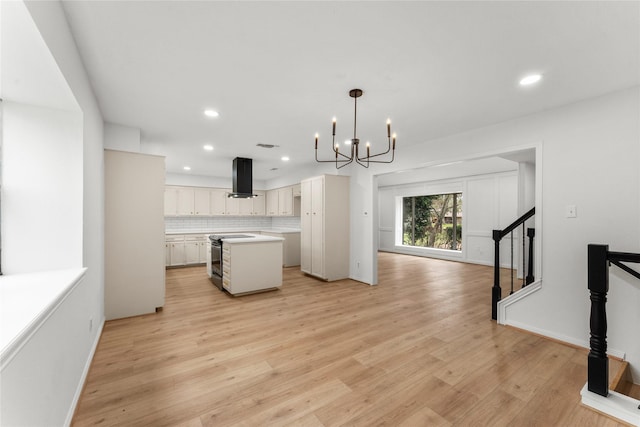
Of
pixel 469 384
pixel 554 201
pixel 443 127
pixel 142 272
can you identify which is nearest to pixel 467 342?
pixel 469 384

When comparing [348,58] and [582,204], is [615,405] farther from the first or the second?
[348,58]

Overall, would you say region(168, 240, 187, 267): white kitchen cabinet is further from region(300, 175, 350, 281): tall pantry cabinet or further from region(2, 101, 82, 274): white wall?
region(2, 101, 82, 274): white wall

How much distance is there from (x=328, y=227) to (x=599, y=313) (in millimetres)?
3984

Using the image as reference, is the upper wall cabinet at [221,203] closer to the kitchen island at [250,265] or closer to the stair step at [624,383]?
the kitchen island at [250,265]

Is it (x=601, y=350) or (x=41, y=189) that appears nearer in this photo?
(x=41, y=189)

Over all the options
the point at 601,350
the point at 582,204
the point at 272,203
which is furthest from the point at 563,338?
the point at 272,203

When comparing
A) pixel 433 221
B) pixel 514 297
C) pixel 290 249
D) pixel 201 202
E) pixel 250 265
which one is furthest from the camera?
pixel 433 221

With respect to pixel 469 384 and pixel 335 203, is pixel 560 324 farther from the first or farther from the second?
pixel 335 203

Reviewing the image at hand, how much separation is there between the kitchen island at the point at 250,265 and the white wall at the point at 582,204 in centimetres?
349

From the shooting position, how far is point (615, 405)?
1894 millimetres

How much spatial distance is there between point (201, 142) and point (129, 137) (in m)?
1.05

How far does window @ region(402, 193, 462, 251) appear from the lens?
8.34 meters

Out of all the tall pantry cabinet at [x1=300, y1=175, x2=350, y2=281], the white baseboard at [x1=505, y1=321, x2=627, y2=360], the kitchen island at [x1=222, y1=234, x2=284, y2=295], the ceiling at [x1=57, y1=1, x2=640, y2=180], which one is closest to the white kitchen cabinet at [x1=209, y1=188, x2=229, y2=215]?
the tall pantry cabinet at [x1=300, y1=175, x2=350, y2=281]

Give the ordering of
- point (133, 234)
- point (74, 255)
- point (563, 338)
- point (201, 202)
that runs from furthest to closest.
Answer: point (201, 202), point (133, 234), point (563, 338), point (74, 255)
